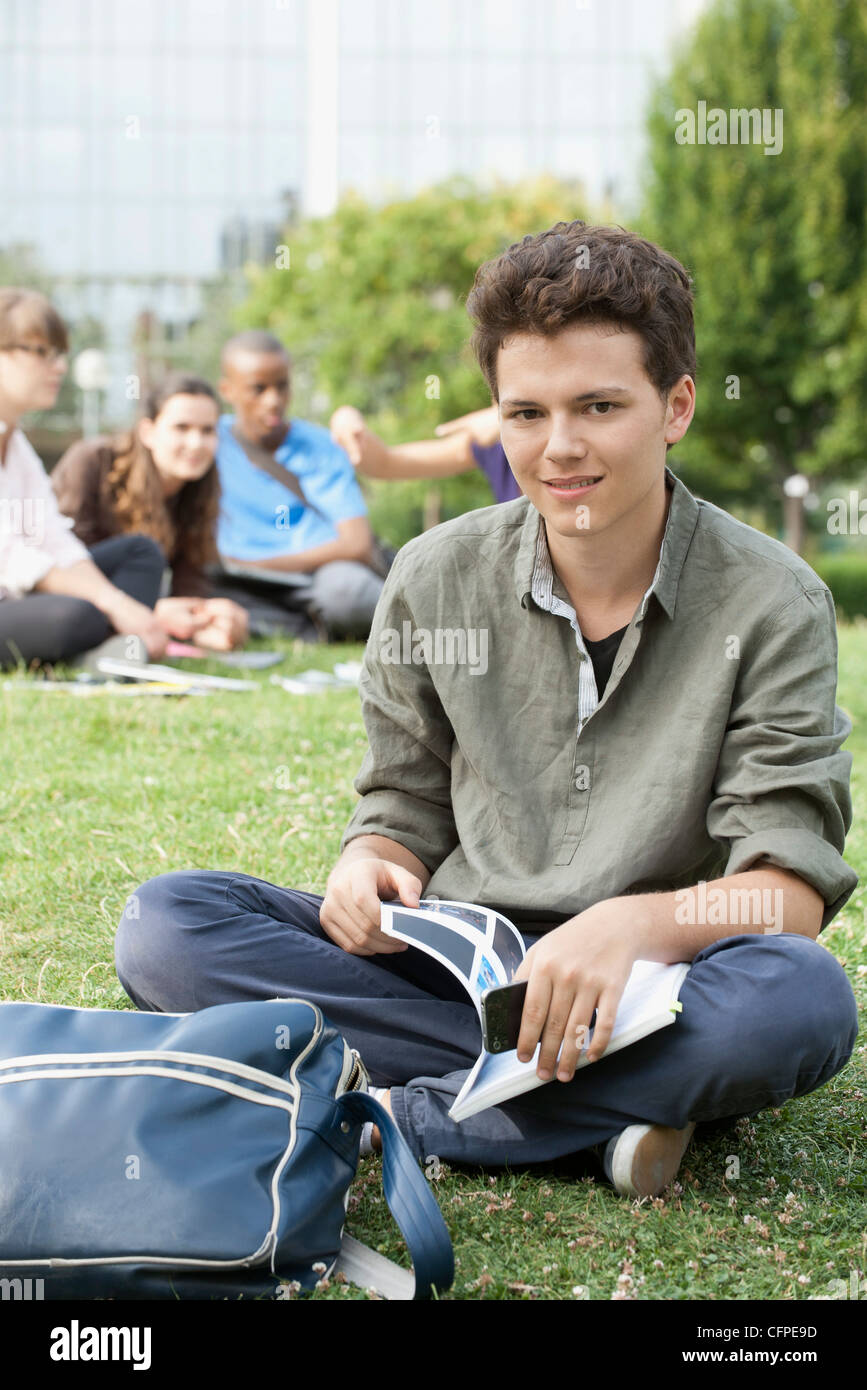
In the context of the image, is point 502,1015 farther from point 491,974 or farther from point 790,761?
point 790,761

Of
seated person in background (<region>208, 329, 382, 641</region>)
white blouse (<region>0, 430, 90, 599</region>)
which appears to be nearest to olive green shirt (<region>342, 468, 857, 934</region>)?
white blouse (<region>0, 430, 90, 599</region>)

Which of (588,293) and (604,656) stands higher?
(588,293)

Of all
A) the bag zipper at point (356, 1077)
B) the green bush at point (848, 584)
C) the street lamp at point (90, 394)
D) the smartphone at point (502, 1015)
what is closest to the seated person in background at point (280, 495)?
the bag zipper at point (356, 1077)

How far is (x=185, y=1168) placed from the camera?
1.89m

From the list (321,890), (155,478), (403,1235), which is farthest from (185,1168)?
(155,478)

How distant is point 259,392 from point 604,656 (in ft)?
20.8

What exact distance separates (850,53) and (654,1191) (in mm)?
18787

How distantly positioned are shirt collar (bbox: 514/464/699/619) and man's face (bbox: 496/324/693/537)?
3.7 inches

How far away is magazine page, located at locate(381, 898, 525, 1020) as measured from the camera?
7.30 feet

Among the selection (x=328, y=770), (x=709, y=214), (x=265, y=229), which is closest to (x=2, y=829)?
(x=328, y=770)

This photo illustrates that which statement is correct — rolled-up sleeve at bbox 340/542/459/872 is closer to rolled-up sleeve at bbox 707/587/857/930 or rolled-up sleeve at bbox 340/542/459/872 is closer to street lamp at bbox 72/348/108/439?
rolled-up sleeve at bbox 707/587/857/930

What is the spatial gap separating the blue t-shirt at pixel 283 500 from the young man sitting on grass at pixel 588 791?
6110 mm

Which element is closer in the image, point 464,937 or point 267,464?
point 464,937
